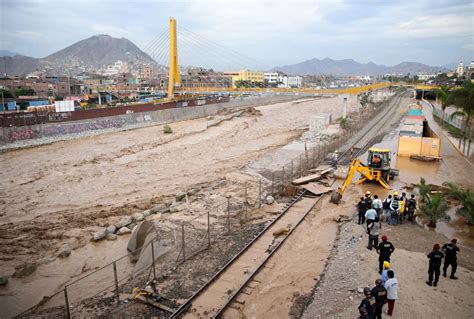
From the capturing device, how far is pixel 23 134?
40250 millimetres

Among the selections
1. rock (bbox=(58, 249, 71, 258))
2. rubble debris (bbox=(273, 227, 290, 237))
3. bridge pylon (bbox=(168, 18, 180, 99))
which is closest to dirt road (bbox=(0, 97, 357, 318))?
rock (bbox=(58, 249, 71, 258))

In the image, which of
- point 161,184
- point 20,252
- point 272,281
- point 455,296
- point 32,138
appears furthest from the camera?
point 32,138

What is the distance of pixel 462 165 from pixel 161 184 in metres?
26.6

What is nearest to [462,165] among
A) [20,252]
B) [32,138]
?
[20,252]

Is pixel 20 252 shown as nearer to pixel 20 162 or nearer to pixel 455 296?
pixel 455 296

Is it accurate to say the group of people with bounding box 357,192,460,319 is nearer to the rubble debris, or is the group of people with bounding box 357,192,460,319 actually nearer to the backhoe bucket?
the backhoe bucket

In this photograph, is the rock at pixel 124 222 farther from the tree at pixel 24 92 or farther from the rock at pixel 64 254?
the tree at pixel 24 92

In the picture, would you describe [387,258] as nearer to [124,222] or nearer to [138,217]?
[138,217]

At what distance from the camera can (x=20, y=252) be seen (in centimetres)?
1609

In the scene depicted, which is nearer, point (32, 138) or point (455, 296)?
point (455, 296)

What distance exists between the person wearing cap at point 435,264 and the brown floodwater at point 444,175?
17.2 feet

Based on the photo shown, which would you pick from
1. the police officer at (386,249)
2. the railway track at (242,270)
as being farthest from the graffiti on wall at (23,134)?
the police officer at (386,249)

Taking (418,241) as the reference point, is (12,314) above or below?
below

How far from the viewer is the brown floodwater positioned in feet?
55.9
